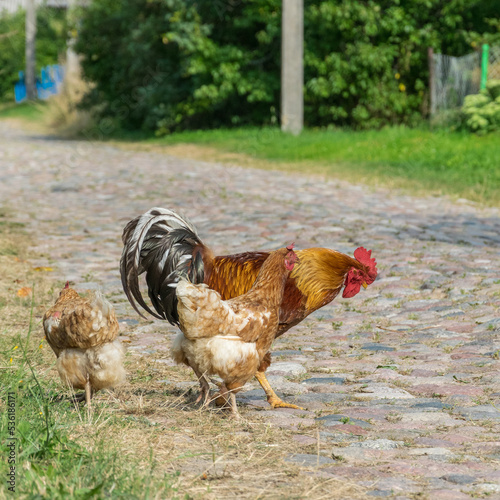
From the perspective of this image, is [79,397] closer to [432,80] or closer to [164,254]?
[164,254]

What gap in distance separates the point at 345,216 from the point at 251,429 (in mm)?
6671

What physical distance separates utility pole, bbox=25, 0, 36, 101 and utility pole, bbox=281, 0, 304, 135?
26179 millimetres

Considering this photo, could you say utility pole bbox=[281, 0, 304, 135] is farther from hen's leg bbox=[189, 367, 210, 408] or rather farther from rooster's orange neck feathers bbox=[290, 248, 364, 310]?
hen's leg bbox=[189, 367, 210, 408]

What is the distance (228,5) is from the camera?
77.0 ft

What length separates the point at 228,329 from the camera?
4.07 metres

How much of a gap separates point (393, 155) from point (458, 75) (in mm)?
5155

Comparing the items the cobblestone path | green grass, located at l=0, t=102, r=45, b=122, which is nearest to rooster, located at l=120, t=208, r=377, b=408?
the cobblestone path

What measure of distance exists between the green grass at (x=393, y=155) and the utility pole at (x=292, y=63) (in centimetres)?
54

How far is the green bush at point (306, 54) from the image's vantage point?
21.9 meters

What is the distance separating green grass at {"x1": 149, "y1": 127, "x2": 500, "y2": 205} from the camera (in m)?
13.4

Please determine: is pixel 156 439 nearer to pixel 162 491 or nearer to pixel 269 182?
pixel 162 491

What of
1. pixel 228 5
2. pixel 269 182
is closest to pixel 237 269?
pixel 269 182

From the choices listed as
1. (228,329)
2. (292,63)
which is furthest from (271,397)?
(292,63)

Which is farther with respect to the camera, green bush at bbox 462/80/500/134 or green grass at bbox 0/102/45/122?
green grass at bbox 0/102/45/122
